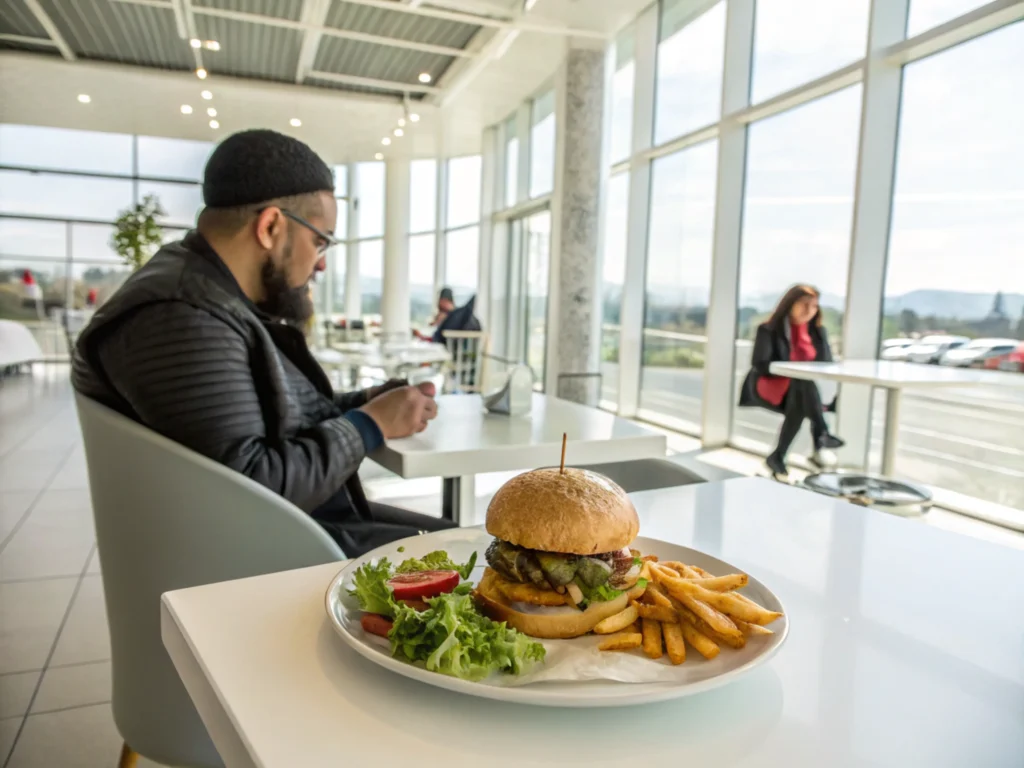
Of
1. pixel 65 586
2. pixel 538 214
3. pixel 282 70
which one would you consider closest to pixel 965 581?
pixel 65 586

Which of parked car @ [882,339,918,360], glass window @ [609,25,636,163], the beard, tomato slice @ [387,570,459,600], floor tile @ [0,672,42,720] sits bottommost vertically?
floor tile @ [0,672,42,720]

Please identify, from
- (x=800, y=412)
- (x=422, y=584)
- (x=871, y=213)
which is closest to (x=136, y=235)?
(x=800, y=412)

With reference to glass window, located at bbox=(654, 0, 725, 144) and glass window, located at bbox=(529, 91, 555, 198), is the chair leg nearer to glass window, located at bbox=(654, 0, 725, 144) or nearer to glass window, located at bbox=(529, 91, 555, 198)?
glass window, located at bbox=(654, 0, 725, 144)

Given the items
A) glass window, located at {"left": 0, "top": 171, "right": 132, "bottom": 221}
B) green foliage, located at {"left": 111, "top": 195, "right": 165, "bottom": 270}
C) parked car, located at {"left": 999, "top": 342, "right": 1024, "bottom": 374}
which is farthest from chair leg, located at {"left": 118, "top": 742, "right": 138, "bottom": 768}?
glass window, located at {"left": 0, "top": 171, "right": 132, "bottom": 221}

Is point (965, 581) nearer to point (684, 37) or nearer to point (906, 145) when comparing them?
point (906, 145)

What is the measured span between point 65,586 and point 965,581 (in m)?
2.99

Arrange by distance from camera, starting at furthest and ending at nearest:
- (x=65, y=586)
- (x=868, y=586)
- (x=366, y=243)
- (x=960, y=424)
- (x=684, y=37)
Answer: (x=366, y=243)
(x=684, y=37)
(x=960, y=424)
(x=65, y=586)
(x=868, y=586)

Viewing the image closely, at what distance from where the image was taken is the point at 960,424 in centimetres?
411

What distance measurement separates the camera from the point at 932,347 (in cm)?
425

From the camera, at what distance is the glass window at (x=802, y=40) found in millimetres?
4508

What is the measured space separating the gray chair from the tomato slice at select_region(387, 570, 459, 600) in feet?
1.60

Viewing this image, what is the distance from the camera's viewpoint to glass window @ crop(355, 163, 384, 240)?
12.9 metres

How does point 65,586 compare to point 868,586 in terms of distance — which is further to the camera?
point 65,586

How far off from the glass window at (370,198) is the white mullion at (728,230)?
8.18 metres
